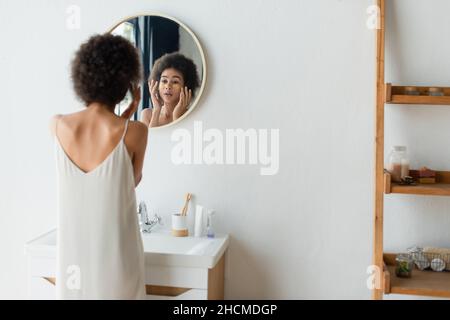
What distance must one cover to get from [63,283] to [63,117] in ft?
1.73

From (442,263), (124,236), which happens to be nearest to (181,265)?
(124,236)

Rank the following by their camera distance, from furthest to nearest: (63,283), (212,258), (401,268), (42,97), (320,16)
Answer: (42,97) → (320,16) → (401,268) → (212,258) → (63,283)

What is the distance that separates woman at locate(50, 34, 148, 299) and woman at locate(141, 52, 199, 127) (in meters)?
0.55

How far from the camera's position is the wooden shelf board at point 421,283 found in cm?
176

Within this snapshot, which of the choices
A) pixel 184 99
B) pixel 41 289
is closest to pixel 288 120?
pixel 184 99

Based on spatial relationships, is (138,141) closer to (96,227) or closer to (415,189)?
(96,227)

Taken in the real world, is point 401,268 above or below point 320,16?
below

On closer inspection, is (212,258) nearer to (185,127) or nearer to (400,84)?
(185,127)

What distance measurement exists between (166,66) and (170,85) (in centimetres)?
8

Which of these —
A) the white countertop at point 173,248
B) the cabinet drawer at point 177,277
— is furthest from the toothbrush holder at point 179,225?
the cabinet drawer at point 177,277

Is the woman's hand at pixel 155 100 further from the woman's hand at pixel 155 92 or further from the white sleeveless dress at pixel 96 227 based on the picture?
the white sleeveless dress at pixel 96 227

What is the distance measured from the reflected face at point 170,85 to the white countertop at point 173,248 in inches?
23.0

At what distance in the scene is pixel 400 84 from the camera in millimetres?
2010
